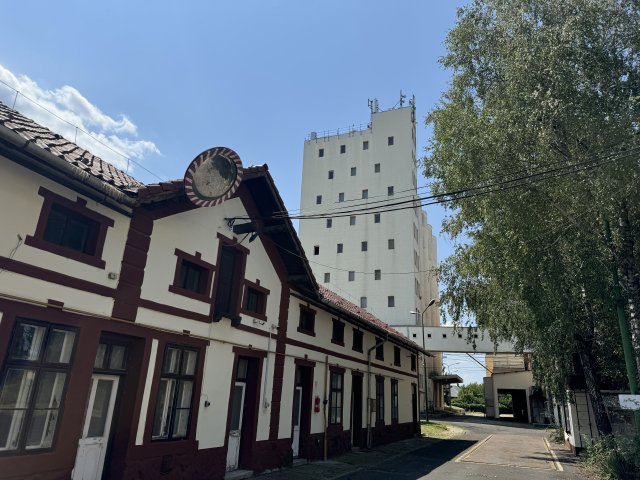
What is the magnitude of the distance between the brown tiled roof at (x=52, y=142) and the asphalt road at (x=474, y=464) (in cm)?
1021

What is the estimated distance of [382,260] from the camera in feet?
155

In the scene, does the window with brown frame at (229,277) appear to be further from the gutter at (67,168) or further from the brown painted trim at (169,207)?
the gutter at (67,168)

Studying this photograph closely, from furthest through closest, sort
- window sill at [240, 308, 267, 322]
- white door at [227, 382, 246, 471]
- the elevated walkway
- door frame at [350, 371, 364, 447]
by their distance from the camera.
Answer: the elevated walkway < door frame at [350, 371, 364, 447] < window sill at [240, 308, 267, 322] < white door at [227, 382, 246, 471]

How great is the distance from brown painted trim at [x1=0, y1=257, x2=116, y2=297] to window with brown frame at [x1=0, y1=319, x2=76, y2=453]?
69cm

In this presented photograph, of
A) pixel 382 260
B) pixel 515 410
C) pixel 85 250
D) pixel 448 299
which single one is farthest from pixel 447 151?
pixel 515 410

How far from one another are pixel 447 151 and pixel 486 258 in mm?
3404

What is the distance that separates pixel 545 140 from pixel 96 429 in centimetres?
1163

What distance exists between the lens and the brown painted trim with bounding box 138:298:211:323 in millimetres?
8977

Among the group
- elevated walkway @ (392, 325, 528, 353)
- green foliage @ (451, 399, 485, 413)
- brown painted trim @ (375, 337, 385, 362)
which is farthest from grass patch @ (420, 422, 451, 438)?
green foliage @ (451, 399, 485, 413)

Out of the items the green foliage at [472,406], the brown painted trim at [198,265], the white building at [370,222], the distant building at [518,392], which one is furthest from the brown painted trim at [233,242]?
the green foliage at [472,406]

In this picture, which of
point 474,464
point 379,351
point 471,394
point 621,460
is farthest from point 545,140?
point 471,394

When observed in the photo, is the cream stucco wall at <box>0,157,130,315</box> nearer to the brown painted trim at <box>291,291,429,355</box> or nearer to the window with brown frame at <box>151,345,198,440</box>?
the window with brown frame at <box>151,345,198,440</box>

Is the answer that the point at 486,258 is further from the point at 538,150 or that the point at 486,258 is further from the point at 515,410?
the point at 515,410

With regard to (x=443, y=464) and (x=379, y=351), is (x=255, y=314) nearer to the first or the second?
(x=443, y=464)
